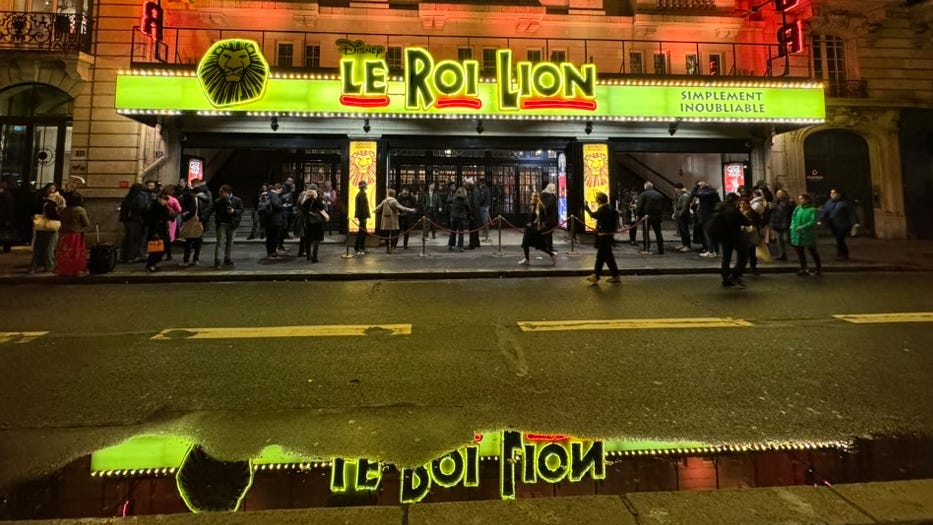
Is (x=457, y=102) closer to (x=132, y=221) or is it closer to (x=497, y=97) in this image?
(x=497, y=97)

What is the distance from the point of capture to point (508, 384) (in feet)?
14.3

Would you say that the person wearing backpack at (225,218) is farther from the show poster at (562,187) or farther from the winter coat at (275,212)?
the show poster at (562,187)

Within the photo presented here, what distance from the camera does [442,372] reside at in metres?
4.69

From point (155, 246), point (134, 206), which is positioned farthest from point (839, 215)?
point (134, 206)

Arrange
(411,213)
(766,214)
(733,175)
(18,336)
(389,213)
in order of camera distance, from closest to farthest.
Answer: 1. (18,336)
2. (766,214)
3. (389,213)
4. (411,213)
5. (733,175)

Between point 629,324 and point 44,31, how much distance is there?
18673 mm

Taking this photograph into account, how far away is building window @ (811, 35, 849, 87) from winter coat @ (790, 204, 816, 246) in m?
11.0

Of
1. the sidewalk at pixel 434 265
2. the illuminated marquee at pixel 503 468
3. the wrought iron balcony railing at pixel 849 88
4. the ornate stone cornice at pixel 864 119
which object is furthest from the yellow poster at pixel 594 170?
the illuminated marquee at pixel 503 468

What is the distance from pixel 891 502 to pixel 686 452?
3.26 feet

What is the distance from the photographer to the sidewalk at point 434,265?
10.5 meters

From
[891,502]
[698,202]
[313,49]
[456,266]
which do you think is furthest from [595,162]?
[891,502]

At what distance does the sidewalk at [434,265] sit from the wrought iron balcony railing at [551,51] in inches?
274

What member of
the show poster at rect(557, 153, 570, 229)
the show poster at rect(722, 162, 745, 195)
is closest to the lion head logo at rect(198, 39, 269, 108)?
the show poster at rect(557, 153, 570, 229)

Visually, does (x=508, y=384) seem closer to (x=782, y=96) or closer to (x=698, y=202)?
(x=698, y=202)
